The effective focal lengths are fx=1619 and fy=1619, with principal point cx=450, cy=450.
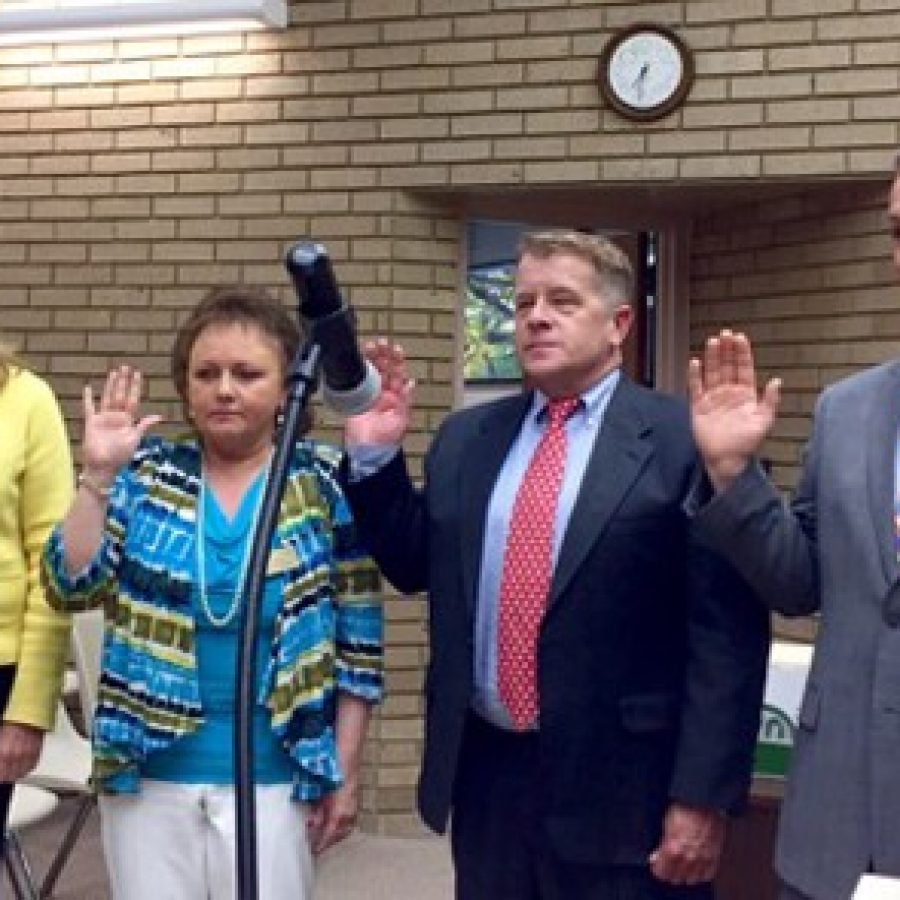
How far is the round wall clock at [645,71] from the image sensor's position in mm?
5047

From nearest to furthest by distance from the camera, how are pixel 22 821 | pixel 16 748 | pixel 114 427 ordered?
pixel 114 427 < pixel 16 748 < pixel 22 821

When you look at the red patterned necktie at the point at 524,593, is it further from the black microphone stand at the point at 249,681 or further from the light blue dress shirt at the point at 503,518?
the black microphone stand at the point at 249,681

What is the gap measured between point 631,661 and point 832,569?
1.37 feet

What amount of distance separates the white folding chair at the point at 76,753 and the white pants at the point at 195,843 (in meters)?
1.64

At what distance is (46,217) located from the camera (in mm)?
5715

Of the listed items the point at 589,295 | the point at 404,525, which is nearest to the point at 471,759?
the point at 404,525

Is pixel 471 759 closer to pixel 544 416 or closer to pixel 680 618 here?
pixel 680 618

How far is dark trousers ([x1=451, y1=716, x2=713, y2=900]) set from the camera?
98.3 inches

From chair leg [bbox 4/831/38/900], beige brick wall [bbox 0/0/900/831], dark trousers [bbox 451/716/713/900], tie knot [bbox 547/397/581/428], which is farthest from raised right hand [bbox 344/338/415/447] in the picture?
beige brick wall [bbox 0/0/900/831]

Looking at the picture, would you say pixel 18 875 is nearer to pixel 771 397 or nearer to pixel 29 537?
pixel 29 537

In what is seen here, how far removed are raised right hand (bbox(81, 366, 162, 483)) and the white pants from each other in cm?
51

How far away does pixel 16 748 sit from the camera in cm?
281

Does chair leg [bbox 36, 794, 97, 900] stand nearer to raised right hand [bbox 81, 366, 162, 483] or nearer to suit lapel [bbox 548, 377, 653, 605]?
raised right hand [bbox 81, 366, 162, 483]

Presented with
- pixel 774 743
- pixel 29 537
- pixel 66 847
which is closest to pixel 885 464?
pixel 774 743
